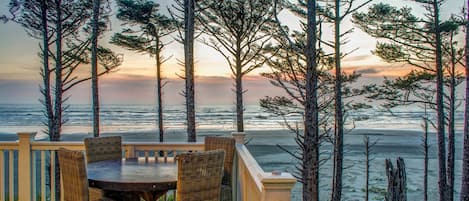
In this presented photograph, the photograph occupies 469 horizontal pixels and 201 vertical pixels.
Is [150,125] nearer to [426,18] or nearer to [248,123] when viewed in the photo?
[248,123]

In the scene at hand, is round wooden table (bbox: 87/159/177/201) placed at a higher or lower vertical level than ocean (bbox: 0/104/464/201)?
higher

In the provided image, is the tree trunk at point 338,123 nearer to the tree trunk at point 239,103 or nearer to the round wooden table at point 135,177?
the tree trunk at point 239,103

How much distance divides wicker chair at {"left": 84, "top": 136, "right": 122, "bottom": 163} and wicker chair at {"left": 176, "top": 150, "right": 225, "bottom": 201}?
1434 mm

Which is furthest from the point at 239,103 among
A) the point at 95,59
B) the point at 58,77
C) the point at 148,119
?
the point at 148,119

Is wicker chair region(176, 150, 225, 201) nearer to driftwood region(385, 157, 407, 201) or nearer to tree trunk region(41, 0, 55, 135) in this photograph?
driftwood region(385, 157, 407, 201)

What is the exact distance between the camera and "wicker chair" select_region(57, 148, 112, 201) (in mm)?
2527

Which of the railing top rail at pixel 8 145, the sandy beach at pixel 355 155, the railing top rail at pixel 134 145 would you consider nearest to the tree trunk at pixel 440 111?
the sandy beach at pixel 355 155

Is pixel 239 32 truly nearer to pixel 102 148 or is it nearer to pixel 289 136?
pixel 102 148

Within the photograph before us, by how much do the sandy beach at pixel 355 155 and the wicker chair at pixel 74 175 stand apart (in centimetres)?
792

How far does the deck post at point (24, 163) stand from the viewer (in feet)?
12.6

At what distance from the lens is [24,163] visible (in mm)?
3838

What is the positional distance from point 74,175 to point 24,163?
Answer: 163 cm

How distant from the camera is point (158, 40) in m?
13.2

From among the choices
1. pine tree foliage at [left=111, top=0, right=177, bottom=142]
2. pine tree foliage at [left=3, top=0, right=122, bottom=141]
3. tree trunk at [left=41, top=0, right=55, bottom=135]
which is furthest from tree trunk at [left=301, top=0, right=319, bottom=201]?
pine tree foliage at [left=111, top=0, right=177, bottom=142]
